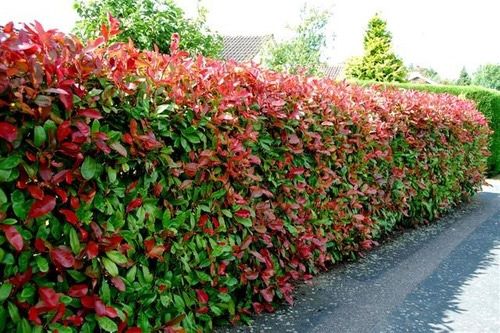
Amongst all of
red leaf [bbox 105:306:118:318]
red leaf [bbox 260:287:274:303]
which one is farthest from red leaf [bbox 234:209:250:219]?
red leaf [bbox 105:306:118:318]

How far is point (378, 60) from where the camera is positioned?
53.9 ft

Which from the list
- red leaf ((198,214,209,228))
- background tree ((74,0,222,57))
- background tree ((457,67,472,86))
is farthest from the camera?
background tree ((457,67,472,86))

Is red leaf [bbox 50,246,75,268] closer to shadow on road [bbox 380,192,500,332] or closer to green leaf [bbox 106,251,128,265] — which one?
green leaf [bbox 106,251,128,265]

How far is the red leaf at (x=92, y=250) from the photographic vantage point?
224cm

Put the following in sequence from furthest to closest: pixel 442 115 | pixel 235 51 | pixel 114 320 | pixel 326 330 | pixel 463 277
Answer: pixel 235 51, pixel 442 115, pixel 463 277, pixel 326 330, pixel 114 320

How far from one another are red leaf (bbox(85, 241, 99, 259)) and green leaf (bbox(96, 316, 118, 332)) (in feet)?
1.06

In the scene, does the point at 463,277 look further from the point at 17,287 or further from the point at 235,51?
the point at 235,51

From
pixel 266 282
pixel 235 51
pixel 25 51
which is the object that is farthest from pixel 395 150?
pixel 235 51

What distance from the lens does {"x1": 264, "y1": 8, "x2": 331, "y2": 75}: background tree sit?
1731 cm

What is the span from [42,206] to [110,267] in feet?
1.57

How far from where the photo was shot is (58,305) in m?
2.13

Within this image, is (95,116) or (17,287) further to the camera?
(95,116)

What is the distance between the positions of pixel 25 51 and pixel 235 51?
28119mm

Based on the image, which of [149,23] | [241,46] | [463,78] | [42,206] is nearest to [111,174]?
[42,206]
